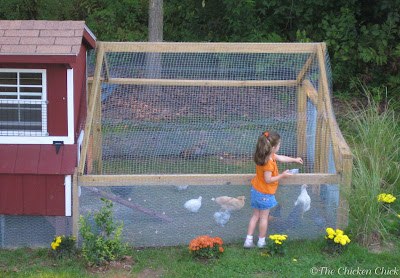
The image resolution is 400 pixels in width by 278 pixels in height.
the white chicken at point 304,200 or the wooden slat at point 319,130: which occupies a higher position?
the wooden slat at point 319,130

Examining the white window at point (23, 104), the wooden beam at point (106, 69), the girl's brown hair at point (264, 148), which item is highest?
the wooden beam at point (106, 69)

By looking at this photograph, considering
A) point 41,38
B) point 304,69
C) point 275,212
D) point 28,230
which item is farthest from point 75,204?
point 304,69

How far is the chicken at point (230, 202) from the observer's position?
4.44 metres

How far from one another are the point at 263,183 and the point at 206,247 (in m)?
0.75

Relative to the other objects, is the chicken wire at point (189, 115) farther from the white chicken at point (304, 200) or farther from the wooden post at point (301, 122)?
the white chicken at point (304, 200)

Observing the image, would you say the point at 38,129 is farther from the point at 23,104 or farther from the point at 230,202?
the point at 230,202

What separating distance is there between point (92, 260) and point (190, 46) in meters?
2.39

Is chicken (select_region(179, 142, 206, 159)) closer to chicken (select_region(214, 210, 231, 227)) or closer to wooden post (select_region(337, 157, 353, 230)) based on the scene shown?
chicken (select_region(214, 210, 231, 227))

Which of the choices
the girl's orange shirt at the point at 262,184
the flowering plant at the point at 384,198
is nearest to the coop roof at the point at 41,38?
the girl's orange shirt at the point at 262,184

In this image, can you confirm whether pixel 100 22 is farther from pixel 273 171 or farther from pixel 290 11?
pixel 273 171

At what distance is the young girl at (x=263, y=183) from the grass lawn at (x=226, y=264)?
0.67 ft

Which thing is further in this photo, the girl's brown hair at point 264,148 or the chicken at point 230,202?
the chicken at point 230,202

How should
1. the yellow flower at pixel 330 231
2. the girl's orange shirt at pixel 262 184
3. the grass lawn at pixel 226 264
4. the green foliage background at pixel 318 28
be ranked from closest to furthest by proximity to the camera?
the grass lawn at pixel 226 264, the yellow flower at pixel 330 231, the girl's orange shirt at pixel 262 184, the green foliage background at pixel 318 28

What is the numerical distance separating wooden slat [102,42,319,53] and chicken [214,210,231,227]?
169cm
